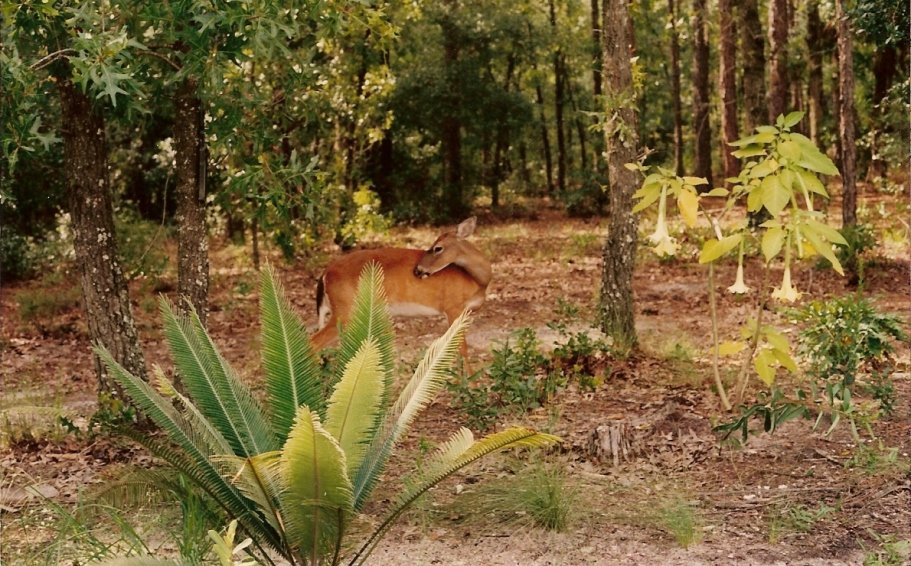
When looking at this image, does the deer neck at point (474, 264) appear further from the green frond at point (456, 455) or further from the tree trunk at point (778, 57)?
the tree trunk at point (778, 57)

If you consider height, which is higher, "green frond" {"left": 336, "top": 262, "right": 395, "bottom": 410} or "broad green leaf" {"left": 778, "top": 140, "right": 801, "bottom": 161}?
"broad green leaf" {"left": 778, "top": 140, "right": 801, "bottom": 161}

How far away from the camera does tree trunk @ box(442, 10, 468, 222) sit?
23281 mm

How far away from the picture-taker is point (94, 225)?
24.0 ft

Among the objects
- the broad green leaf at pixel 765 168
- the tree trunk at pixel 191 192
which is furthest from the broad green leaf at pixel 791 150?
the tree trunk at pixel 191 192

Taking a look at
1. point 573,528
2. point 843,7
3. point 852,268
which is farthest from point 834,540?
point 843,7

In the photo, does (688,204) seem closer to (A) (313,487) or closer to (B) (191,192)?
(A) (313,487)

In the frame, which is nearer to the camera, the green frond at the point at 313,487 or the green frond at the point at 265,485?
the green frond at the point at 313,487

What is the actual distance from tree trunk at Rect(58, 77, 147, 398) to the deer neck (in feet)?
10.2

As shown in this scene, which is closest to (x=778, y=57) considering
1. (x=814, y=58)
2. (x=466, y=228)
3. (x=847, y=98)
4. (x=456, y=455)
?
(x=847, y=98)

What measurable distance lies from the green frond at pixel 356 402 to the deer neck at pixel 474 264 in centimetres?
454

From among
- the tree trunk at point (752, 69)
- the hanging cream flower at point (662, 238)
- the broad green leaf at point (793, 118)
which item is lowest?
the hanging cream flower at point (662, 238)

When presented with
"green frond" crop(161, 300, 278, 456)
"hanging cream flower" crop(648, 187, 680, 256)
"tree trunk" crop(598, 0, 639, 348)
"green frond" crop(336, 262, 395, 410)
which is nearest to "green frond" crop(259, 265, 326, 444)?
"green frond" crop(161, 300, 278, 456)

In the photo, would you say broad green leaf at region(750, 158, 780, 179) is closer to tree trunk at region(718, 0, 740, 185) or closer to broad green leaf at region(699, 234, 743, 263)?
broad green leaf at region(699, 234, 743, 263)

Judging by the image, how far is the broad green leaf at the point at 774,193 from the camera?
5.32 metres
